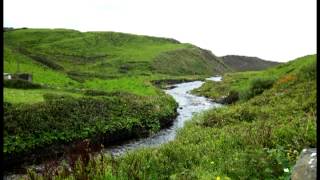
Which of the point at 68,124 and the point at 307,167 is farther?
the point at 68,124

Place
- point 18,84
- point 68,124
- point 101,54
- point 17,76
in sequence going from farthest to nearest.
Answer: point 101,54 → point 17,76 → point 18,84 → point 68,124

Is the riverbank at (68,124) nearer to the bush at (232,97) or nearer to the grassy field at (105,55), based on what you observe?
the bush at (232,97)

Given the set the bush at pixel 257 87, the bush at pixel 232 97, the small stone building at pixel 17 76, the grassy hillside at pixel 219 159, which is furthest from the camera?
the bush at pixel 232 97

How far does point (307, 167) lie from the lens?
29.4 ft

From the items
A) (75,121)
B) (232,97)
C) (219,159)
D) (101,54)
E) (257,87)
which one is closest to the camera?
(219,159)

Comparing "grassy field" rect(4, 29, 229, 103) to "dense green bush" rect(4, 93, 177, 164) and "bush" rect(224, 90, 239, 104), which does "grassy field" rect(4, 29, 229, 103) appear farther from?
"dense green bush" rect(4, 93, 177, 164)

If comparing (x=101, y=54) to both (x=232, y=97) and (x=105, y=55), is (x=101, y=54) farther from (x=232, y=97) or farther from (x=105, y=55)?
(x=232, y=97)

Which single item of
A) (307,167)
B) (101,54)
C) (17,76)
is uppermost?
(307,167)

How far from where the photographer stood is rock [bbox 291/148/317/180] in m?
8.76

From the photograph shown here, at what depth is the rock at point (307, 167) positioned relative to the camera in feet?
28.7

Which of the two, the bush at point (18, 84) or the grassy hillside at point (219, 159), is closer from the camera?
the grassy hillside at point (219, 159)

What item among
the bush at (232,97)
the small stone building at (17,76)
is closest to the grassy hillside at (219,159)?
the small stone building at (17,76)

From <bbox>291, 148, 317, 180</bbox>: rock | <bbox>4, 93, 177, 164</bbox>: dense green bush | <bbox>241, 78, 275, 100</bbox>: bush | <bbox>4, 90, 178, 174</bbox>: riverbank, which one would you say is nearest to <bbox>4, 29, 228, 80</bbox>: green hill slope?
<bbox>241, 78, 275, 100</bbox>: bush

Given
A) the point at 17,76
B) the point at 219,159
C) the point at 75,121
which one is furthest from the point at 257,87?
the point at 219,159
